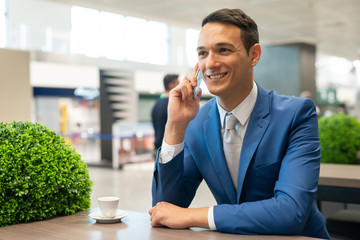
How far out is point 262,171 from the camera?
5.49 ft

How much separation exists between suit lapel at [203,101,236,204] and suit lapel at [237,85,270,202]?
5 centimetres

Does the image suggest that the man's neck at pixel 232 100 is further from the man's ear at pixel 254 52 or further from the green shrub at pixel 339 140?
the green shrub at pixel 339 140

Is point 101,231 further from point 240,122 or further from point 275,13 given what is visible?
point 275,13

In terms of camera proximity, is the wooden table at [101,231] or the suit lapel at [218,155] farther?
the suit lapel at [218,155]

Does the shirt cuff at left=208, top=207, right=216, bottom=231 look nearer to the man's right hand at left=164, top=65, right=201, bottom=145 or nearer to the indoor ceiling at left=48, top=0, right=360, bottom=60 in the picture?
the man's right hand at left=164, top=65, right=201, bottom=145

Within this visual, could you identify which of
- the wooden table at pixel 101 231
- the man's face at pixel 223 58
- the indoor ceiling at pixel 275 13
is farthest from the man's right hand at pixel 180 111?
the indoor ceiling at pixel 275 13

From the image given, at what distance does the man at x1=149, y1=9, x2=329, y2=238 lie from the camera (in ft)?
5.06

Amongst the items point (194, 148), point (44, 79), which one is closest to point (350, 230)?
point (194, 148)

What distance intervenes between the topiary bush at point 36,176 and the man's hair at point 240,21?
A: 86 cm

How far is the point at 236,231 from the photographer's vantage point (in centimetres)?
146

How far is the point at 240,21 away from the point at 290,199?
0.71 meters

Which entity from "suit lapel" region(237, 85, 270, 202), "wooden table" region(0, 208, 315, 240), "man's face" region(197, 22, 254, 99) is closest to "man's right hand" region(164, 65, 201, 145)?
"man's face" region(197, 22, 254, 99)

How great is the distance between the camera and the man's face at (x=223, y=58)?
1651 millimetres

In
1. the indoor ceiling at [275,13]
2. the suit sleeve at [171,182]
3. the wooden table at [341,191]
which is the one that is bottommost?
the wooden table at [341,191]
